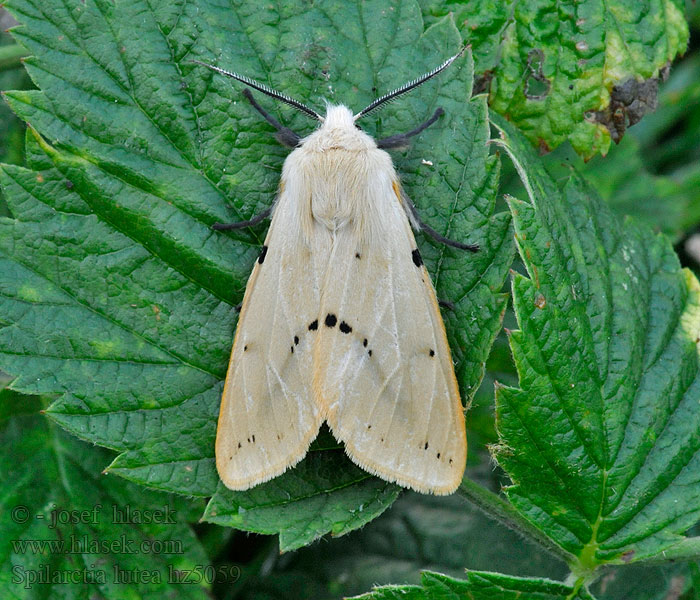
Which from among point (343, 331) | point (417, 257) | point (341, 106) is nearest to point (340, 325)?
Result: point (343, 331)

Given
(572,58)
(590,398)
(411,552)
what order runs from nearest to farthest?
(590,398), (572,58), (411,552)

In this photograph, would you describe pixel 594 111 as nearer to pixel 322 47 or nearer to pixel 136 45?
pixel 322 47

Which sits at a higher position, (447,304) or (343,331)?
(447,304)

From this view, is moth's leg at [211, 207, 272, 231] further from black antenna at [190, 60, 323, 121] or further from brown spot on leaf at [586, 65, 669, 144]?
brown spot on leaf at [586, 65, 669, 144]

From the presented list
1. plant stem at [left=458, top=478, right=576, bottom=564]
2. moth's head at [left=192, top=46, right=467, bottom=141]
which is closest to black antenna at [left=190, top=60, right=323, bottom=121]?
moth's head at [left=192, top=46, right=467, bottom=141]

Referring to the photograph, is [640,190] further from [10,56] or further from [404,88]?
[10,56]

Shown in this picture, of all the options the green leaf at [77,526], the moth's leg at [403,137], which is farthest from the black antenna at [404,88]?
the green leaf at [77,526]

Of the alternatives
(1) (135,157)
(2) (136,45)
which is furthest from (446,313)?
(2) (136,45)

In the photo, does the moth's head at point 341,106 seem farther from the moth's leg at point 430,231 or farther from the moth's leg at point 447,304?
the moth's leg at point 447,304
